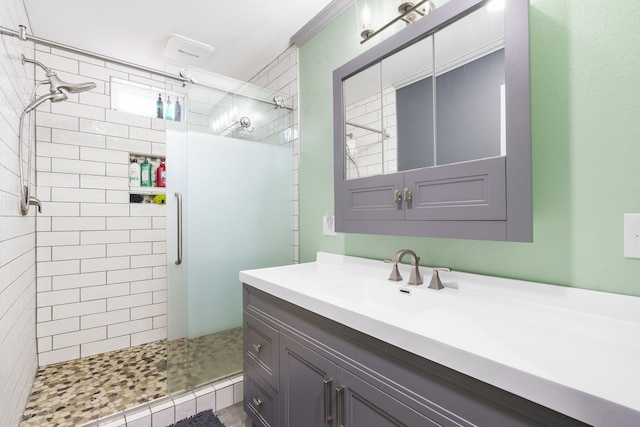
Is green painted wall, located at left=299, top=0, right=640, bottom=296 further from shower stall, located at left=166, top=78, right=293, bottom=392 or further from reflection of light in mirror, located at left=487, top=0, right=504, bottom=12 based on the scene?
shower stall, located at left=166, top=78, right=293, bottom=392

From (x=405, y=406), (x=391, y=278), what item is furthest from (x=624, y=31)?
(x=405, y=406)

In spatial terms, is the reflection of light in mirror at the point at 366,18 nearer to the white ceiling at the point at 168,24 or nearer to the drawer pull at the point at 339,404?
the white ceiling at the point at 168,24

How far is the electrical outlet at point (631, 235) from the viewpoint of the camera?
0.81 metres

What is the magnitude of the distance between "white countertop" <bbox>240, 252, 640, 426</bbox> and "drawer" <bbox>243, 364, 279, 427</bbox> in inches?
19.1

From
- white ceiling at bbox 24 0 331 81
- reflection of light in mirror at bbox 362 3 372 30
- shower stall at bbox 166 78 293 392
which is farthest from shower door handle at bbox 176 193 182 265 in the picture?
reflection of light in mirror at bbox 362 3 372 30

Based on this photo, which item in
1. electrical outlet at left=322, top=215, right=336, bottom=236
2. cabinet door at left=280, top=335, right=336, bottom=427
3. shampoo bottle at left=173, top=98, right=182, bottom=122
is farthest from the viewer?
shampoo bottle at left=173, top=98, right=182, bottom=122

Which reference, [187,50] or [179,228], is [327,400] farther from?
[187,50]

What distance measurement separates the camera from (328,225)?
1.88m

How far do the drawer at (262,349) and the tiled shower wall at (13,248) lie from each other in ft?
3.23

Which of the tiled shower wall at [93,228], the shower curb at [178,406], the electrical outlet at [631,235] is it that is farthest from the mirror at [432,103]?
the tiled shower wall at [93,228]

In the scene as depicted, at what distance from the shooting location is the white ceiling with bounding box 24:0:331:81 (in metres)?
1.78

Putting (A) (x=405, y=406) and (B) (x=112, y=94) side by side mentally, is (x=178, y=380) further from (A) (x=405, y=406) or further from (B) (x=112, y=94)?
(B) (x=112, y=94)

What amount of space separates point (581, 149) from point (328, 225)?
4.14 feet

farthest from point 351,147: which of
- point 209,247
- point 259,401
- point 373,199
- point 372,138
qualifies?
point 259,401
